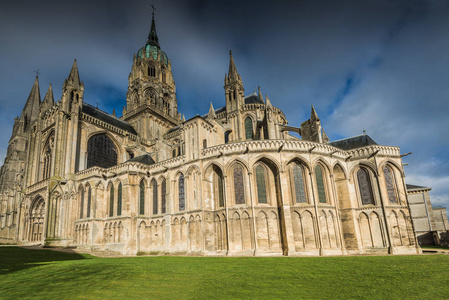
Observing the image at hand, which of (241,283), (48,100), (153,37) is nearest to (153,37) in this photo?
(153,37)

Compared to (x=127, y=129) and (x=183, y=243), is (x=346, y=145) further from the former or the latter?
(x=127, y=129)

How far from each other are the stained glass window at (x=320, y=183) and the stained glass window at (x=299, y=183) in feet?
4.38

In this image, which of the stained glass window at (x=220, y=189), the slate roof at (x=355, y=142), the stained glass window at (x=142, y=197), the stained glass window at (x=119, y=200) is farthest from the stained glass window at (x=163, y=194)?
the slate roof at (x=355, y=142)

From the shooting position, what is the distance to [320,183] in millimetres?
22984

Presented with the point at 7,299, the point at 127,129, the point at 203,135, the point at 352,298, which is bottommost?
the point at 352,298

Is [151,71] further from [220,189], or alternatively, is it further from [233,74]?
[220,189]

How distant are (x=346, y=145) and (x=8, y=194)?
55769 mm

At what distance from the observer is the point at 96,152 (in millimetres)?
36438

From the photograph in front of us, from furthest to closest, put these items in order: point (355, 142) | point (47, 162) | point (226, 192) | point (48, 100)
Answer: point (48, 100)
point (47, 162)
point (355, 142)
point (226, 192)

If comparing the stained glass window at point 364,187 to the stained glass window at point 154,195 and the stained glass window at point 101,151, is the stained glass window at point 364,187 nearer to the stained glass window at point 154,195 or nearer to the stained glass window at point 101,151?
the stained glass window at point 154,195

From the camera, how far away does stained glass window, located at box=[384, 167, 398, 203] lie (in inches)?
912

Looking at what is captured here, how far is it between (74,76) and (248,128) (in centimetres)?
2384

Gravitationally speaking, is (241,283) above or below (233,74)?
below

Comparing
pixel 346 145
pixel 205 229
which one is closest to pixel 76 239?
pixel 205 229
